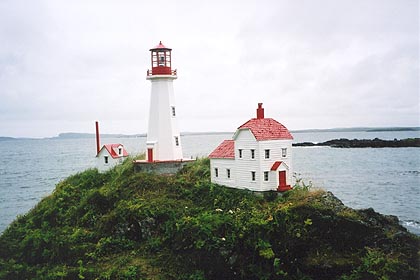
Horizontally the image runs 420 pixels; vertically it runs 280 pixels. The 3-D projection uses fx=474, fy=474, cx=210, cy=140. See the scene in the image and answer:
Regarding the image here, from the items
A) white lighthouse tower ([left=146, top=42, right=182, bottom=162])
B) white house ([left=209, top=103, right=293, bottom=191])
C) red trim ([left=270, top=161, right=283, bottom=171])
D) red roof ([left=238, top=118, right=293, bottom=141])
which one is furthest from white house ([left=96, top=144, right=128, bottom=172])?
red trim ([left=270, top=161, right=283, bottom=171])

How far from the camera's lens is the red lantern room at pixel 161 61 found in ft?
93.8

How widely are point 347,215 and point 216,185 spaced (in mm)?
7566

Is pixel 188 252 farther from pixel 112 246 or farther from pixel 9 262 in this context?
pixel 9 262

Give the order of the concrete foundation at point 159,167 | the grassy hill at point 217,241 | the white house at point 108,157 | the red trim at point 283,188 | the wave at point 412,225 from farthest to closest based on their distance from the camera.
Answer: the white house at point 108,157, the concrete foundation at point 159,167, the wave at point 412,225, the red trim at point 283,188, the grassy hill at point 217,241

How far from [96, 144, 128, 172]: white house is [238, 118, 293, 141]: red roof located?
985cm

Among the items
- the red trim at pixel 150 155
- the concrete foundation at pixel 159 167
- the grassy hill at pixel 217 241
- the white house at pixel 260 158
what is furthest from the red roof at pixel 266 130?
the red trim at pixel 150 155

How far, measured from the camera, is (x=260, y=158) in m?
23.5

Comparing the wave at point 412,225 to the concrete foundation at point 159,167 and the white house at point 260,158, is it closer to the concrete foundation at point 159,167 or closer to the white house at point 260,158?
the white house at point 260,158

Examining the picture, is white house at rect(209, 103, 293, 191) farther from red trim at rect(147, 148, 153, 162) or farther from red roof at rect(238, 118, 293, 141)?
red trim at rect(147, 148, 153, 162)

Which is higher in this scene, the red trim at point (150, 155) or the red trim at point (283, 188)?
the red trim at point (150, 155)

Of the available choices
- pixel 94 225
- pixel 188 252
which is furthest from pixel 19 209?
pixel 188 252

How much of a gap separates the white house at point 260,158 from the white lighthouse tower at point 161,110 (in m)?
4.77

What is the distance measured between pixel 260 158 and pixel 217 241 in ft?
17.9

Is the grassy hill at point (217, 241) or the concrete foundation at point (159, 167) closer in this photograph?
the grassy hill at point (217, 241)
